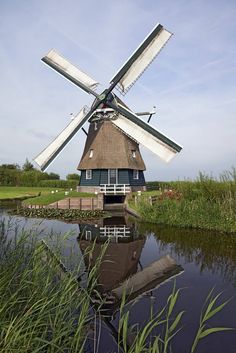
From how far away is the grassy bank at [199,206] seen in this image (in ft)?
41.9

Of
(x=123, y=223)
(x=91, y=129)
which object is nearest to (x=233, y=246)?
(x=123, y=223)

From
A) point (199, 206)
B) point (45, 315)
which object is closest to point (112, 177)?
point (199, 206)

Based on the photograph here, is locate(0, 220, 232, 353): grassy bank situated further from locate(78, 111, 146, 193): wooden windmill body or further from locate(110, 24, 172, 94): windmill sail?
locate(78, 111, 146, 193): wooden windmill body

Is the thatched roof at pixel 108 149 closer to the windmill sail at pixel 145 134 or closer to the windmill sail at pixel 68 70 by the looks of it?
the windmill sail at pixel 145 134

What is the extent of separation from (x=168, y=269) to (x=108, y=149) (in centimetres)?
1631

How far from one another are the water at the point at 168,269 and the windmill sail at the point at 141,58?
37.6 feet

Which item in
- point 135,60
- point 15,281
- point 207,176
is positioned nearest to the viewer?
point 15,281

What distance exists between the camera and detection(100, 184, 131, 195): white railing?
22.3m

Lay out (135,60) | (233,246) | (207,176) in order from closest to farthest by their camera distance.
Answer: (233,246)
(207,176)
(135,60)

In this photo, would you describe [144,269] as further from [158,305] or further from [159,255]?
[158,305]

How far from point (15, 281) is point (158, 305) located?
295cm

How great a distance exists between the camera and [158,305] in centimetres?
571

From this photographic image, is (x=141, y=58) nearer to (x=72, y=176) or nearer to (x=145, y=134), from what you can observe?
(x=145, y=134)

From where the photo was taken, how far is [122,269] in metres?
8.02
